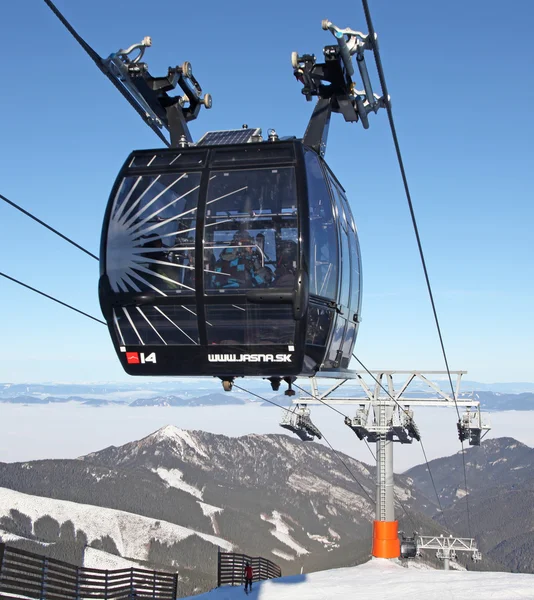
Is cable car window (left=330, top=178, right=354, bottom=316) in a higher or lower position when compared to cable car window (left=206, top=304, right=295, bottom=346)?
higher

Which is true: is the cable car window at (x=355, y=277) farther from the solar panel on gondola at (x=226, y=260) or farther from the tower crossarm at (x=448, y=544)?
the tower crossarm at (x=448, y=544)

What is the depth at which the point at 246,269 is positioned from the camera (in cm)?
979

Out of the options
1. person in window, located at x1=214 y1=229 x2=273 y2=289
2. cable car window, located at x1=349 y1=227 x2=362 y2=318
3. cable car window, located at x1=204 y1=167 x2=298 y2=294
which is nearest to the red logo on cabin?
cable car window, located at x1=204 y1=167 x2=298 y2=294

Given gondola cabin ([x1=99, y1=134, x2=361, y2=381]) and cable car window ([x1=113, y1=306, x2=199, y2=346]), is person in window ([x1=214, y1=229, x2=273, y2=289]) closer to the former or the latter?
gondola cabin ([x1=99, y1=134, x2=361, y2=381])

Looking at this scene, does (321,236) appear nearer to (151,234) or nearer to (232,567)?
(151,234)

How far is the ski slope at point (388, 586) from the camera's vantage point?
25.4m

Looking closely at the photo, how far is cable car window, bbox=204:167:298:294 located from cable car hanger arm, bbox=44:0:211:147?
8.90ft

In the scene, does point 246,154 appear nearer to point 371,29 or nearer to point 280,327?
Result: point 280,327

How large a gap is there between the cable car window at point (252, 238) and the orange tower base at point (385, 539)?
78.8ft

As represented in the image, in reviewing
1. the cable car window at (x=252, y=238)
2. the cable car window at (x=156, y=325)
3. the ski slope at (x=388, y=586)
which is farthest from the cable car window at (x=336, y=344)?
the ski slope at (x=388, y=586)

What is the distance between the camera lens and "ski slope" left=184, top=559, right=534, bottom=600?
2544 centimetres

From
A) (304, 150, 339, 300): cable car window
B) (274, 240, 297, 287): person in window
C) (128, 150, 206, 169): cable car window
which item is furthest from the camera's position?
(128, 150, 206, 169): cable car window

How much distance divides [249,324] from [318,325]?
1.03 metres

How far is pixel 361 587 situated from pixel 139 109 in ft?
69.6
